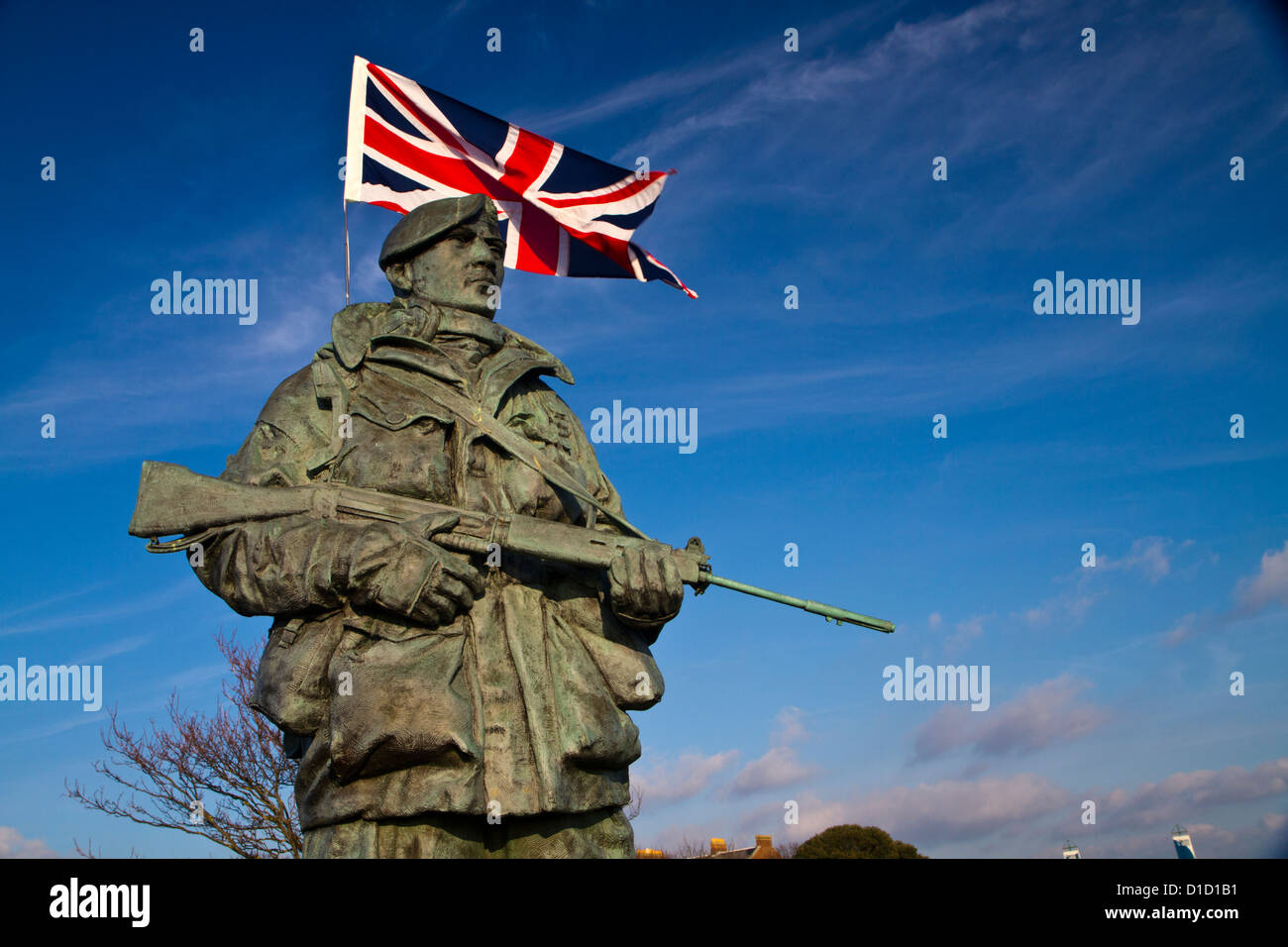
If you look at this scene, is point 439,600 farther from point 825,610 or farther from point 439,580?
point 825,610

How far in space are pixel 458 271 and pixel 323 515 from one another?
5.67 ft

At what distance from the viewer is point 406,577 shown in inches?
226

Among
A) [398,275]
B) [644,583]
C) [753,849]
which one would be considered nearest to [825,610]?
[644,583]

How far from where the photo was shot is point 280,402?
660 centimetres

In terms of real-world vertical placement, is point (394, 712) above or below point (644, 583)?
below

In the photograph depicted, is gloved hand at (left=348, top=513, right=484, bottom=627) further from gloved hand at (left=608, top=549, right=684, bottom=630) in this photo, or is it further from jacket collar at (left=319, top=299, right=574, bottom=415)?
jacket collar at (left=319, top=299, right=574, bottom=415)

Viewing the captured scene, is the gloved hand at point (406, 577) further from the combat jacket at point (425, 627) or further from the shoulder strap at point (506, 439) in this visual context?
the shoulder strap at point (506, 439)

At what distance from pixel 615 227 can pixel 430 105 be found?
1.82m

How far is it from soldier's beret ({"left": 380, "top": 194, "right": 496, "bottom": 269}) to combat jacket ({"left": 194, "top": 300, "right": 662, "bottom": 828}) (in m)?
0.36

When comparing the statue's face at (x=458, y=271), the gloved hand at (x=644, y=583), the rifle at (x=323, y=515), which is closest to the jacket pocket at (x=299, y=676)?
the rifle at (x=323, y=515)

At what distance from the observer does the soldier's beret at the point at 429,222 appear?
6.91 m
